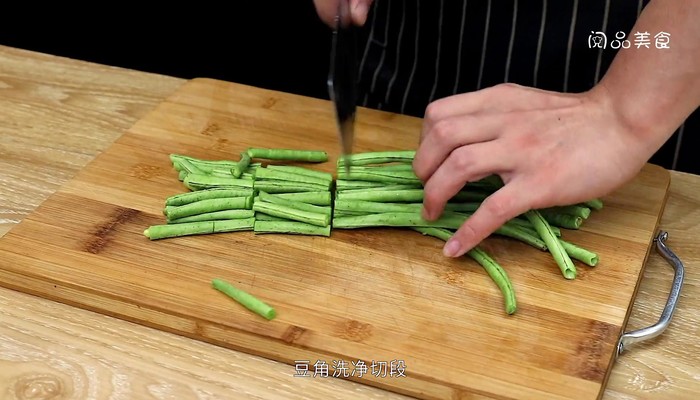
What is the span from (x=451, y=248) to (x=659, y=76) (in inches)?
27.7

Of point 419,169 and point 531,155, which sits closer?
point 531,155

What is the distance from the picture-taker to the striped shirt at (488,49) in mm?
2943

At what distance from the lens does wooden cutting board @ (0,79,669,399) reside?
6.87 feet

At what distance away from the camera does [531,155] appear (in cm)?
236

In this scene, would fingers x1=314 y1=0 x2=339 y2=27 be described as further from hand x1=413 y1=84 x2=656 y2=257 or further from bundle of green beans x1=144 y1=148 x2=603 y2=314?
hand x1=413 y1=84 x2=656 y2=257

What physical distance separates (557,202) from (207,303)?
3.21ft

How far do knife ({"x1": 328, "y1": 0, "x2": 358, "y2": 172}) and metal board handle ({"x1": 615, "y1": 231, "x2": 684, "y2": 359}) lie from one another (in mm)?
946

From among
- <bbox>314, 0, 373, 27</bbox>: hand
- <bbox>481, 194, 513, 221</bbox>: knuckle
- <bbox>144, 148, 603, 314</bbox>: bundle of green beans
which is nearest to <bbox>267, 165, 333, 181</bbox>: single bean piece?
<bbox>144, 148, 603, 314</bbox>: bundle of green beans

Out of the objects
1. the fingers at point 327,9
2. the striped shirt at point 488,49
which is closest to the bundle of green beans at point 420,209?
the fingers at point 327,9

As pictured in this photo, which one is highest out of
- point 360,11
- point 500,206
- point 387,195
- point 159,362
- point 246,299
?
point 360,11

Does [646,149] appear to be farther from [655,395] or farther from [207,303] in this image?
[207,303]

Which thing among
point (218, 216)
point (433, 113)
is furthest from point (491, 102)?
point (218, 216)

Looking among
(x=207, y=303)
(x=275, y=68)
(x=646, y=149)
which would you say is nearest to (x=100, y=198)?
(x=207, y=303)

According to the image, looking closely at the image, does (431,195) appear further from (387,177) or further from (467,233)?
(387,177)
